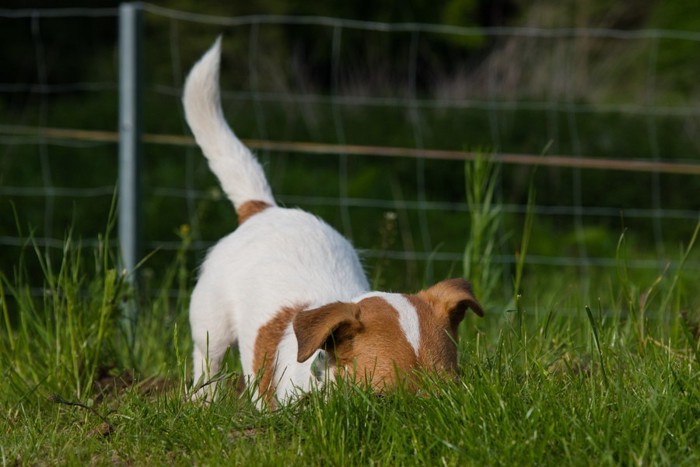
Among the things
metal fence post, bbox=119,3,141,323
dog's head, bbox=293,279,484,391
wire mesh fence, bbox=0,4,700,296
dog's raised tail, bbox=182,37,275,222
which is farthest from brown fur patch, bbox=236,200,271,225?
dog's head, bbox=293,279,484,391

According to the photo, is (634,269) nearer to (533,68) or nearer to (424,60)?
(533,68)

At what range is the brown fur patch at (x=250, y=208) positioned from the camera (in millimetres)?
4480

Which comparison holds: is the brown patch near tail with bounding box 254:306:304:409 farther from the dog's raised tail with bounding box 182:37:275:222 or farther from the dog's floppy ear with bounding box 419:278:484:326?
the dog's raised tail with bounding box 182:37:275:222

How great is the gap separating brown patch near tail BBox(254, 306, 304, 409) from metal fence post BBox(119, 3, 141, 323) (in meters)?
1.75

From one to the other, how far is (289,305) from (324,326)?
2.54 ft

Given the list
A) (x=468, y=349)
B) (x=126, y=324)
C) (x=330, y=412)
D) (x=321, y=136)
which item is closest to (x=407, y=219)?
(x=321, y=136)

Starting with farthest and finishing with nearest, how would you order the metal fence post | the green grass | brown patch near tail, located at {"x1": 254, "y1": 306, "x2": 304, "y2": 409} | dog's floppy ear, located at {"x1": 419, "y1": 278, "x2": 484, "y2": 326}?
the metal fence post < brown patch near tail, located at {"x1": 254, "y1": 306, "x2": 304, "y2": 409} < dog's floppy ear, located at {"x1": 419, "y1": 278, "x2": 484, "y2": 326} < the green grass

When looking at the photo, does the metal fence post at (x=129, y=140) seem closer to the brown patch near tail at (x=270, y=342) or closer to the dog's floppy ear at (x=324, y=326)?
the brown patch near tail at (x=270, y=342)

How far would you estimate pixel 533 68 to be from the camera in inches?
535

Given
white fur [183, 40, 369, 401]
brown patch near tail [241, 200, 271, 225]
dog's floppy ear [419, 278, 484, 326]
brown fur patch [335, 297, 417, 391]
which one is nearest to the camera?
brown fur patch [335, 297, 417, 391]

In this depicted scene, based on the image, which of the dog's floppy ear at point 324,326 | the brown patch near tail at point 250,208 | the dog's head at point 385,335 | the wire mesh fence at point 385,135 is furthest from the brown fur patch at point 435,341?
the wire mesh fence at point 385,135

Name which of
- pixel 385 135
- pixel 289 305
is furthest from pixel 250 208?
pixel 385 135

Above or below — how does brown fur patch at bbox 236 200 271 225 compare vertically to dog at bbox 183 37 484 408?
above

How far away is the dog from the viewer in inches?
122
